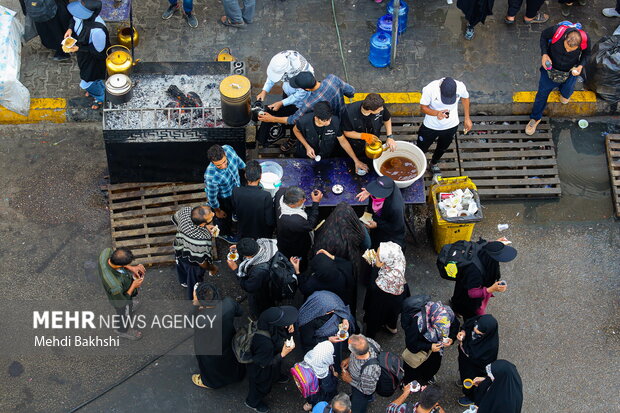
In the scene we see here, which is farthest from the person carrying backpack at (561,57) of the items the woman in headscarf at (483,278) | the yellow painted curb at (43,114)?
the yellow painted curb at (43,114)

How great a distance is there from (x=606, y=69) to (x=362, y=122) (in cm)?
396

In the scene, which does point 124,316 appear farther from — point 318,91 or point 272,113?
point 318,91

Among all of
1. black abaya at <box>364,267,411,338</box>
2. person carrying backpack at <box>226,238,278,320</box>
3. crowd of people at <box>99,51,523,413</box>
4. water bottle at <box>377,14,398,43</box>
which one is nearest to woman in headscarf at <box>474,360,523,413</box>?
crowd of people at <box>99,51,523,413</box>

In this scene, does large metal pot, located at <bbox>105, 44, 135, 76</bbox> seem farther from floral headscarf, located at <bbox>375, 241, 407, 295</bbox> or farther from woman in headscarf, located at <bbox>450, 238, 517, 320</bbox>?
woman in headscarf, located at <bbox>450, 238, 517, 320</bbox>

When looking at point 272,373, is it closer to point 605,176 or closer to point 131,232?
point 131,232

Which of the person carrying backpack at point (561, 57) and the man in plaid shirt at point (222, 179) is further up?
the person carrying backpack at point (561, 57)

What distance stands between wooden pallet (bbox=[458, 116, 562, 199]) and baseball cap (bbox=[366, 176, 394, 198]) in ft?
7.41

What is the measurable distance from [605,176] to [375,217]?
380cm

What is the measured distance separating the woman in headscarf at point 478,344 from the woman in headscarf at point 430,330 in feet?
0.43

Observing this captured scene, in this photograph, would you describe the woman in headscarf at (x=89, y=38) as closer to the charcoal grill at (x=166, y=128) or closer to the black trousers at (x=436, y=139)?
the charcoal grill at (x=166, y=128)

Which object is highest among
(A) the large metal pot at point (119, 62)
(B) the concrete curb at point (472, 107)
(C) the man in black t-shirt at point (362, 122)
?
(A) the large metal pot at point (119, 62)

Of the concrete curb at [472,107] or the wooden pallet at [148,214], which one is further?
the concrete curb at [472,107]

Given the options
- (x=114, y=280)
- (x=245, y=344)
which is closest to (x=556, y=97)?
(x=245, y=344)

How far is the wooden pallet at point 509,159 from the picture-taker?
855 cm
